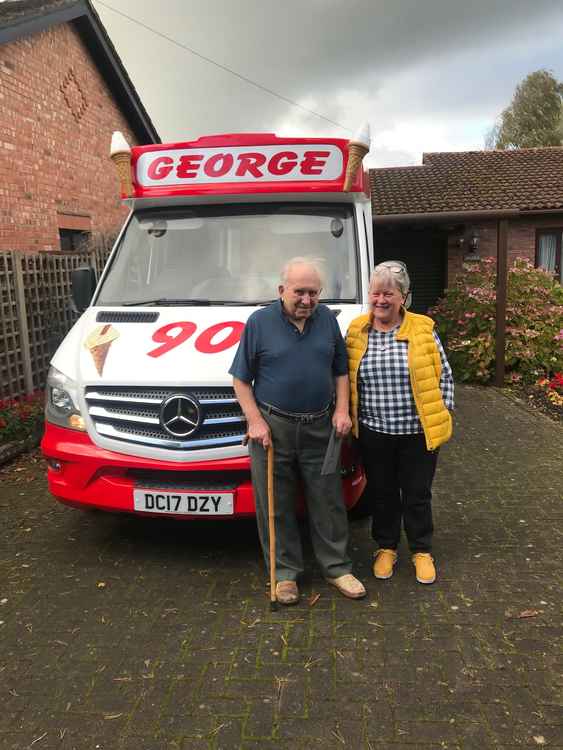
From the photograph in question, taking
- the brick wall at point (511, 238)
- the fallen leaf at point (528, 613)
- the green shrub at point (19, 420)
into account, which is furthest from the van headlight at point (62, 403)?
the brick wall at point (511, 238)

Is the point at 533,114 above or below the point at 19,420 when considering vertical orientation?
above

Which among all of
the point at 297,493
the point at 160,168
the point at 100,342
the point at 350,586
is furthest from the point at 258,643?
the point at 160,168

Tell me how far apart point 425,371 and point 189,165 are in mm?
2257

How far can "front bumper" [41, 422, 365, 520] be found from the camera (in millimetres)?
3596

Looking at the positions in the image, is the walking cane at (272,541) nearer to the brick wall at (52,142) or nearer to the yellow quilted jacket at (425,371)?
the yellow quilted jacket at (425,371)

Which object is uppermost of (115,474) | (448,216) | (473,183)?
(473,183)

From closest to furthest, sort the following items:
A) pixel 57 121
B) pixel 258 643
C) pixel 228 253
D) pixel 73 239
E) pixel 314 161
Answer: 1. pixel 258 643
2. pixel 314 161
3. pixel 228 253
4. pixel 57 121
5. pixel 73 239

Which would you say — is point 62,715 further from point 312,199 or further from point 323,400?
point 312,199

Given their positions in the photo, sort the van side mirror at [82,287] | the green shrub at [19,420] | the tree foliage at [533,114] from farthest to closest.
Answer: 1. the tree foliage at [533,114]
2. the green shrub at [19,420]
3. the van side mirror at [82,287]

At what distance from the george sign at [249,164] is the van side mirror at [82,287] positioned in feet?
3.00

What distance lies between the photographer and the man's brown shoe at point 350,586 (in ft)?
11.5

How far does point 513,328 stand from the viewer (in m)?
10.5

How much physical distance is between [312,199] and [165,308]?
51.6 inches

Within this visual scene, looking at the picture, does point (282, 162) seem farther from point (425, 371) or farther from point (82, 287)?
point (425, 371)
